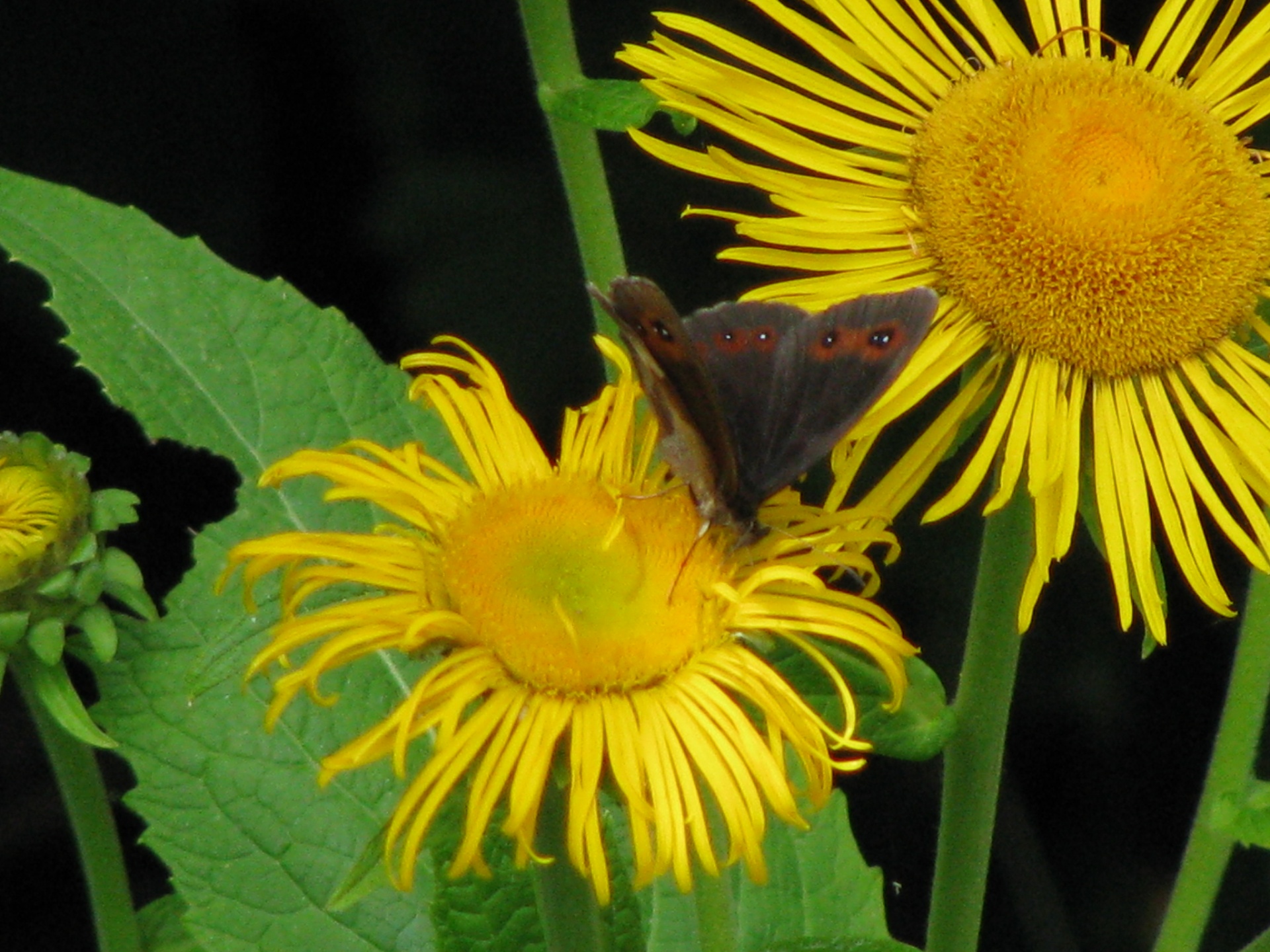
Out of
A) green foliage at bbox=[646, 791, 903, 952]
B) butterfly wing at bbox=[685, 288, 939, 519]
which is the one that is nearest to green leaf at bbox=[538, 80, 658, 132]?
butterfly wing at bbox=[685, 288, 939, 519]

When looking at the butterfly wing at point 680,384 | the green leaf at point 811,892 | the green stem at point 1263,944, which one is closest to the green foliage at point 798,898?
the green leaf at point 811,892

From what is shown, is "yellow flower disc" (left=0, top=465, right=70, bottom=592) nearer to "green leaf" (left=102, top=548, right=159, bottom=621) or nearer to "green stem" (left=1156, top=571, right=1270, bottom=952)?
"green leaf" (left=102, top=548, right=159, bottom=621)

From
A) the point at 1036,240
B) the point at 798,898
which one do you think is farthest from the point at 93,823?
the point at 1036,240

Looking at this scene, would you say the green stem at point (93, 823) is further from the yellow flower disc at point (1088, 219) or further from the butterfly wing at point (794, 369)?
the yellow flower disc at point (1088, 219)

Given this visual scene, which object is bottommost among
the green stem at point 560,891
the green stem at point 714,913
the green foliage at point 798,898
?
the green foliage at point 798,898

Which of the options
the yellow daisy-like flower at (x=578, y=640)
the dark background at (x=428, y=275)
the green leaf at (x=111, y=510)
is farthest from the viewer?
the dark background at (x=428, y=275)
